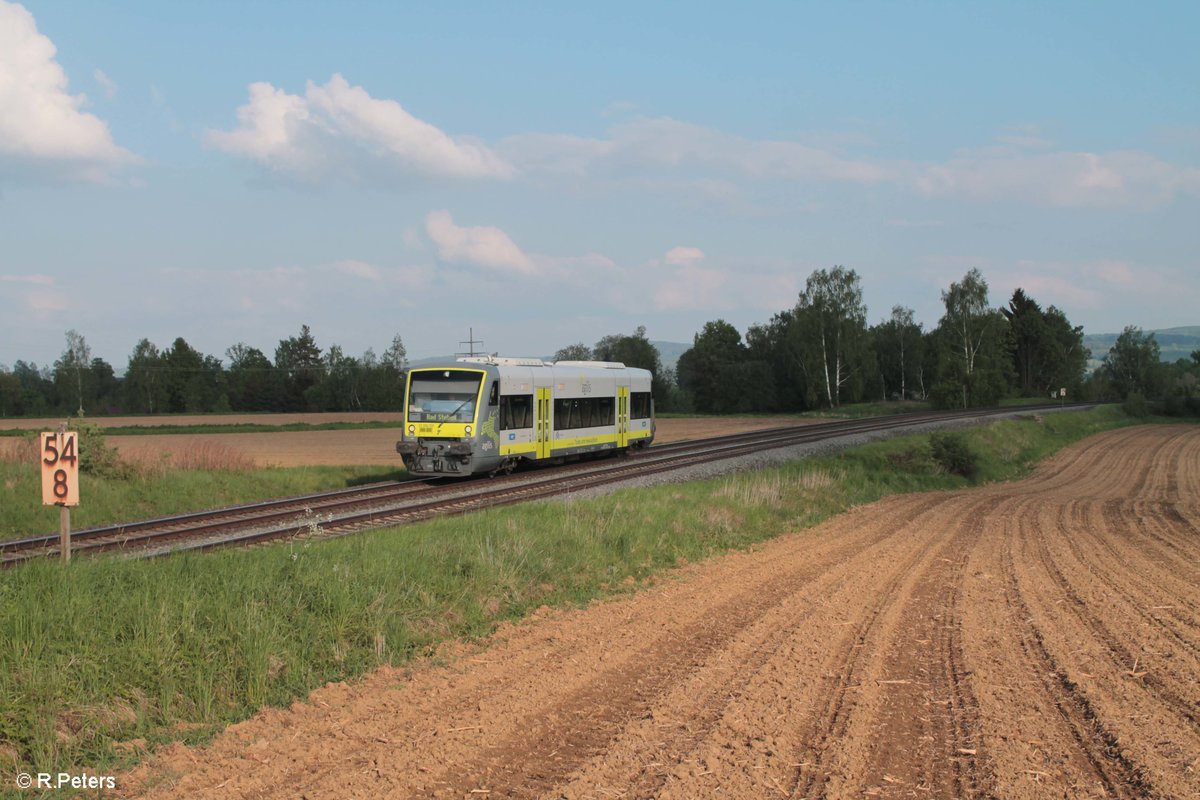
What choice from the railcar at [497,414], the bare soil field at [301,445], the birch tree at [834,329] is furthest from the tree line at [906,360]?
the railcar at [497,414]

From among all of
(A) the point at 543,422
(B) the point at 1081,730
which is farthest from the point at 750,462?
(B) the point at 1081,730

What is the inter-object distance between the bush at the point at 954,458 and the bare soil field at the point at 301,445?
1737 centimetres

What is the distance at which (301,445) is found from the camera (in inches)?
1800

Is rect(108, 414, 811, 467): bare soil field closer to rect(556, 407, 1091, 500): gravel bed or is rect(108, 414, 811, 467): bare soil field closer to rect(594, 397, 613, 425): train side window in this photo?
rect(594, 397, 613, 425): train side window

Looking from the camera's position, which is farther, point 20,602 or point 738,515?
point 738,515

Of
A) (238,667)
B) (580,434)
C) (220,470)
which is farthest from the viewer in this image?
(580,434)

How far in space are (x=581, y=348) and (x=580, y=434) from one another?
130 metres

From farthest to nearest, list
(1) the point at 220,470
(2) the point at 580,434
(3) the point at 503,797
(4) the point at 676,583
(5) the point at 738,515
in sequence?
(2) the point at 580,434 < (1) the point at 220,470 < (5) the point at 738,515 < (4) the point at 676,583 < (3) the point at 503,797

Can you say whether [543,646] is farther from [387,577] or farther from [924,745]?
[924,745]

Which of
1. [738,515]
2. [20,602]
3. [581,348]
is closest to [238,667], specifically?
[20,602]

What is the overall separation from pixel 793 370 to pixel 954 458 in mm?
70726

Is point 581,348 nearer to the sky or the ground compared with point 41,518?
nearer to the sky

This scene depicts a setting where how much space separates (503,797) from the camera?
4.92 meters

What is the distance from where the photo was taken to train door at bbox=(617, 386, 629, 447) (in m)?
32.3
